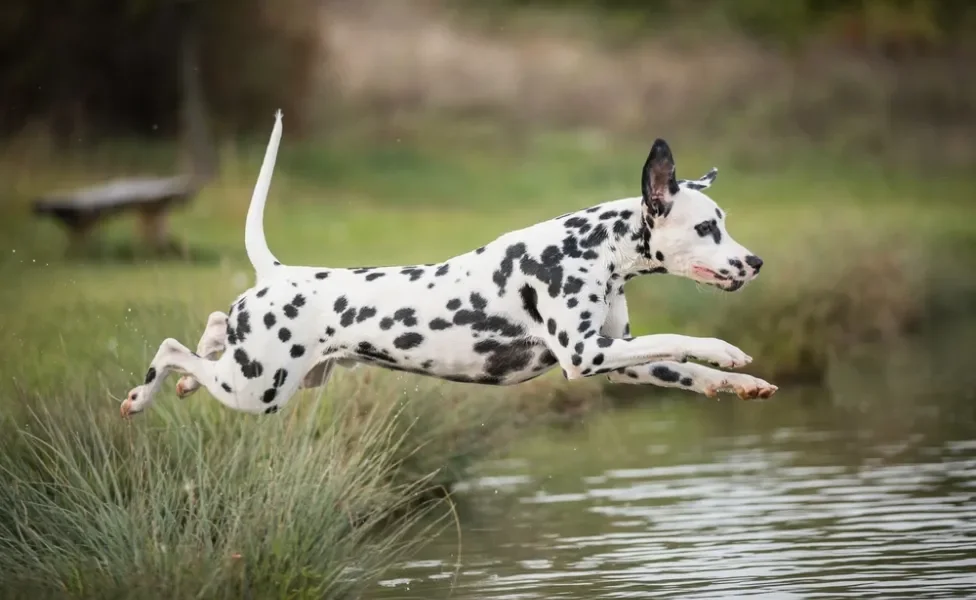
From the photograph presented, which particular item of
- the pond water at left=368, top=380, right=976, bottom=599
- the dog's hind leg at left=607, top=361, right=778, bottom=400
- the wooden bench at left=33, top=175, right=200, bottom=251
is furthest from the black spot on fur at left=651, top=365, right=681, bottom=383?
the wooden bench at left=33, top=175, right=200, bottom=251

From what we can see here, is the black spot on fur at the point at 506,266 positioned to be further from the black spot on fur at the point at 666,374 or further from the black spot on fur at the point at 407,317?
the black spot on fur at the point at 666,374

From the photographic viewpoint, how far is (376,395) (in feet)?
38.3

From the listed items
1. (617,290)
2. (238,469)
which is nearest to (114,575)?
(238,469)

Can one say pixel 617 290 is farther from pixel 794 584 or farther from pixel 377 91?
pixel 377 91

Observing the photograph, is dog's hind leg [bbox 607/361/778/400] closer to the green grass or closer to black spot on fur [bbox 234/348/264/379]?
the green grass

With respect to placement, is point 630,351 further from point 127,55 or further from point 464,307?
point 127,55

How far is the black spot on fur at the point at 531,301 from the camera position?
8906mm

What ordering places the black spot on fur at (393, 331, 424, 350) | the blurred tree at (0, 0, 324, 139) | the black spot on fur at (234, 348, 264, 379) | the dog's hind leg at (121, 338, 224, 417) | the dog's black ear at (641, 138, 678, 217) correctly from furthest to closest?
1. the blurred tree at (0, 0, 324, 139)
2. the dog's hind leg at (121, 338, 224, 417)
3. the black spot on fur at (234, 348, 264, 379)
4. the black spot on fur at (393, 331, 424, 350)
5. the dog's black ear at (641, 138, 678, 217)

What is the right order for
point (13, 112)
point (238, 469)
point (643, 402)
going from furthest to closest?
point (13, 112), point (643, 402), point (238, 469)

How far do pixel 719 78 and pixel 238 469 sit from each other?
2944cm

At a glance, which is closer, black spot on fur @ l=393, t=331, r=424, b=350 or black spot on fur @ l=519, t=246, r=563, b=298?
black spot on fur @ l=519, t=246, r=563, b=298

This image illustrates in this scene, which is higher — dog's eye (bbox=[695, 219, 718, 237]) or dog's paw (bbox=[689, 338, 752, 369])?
dog's eye (bbox=[695, 219, 718, 237])

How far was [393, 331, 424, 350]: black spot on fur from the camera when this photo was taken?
8984 millimetres

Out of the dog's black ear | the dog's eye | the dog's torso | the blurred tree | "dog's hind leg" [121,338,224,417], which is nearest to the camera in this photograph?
the dog's black ear
